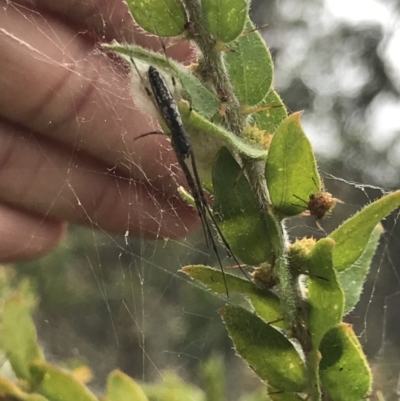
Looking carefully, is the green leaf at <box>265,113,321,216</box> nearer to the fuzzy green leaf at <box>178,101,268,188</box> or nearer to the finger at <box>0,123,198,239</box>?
the fuzzy green leaf at <box>178,101,268,188</box>

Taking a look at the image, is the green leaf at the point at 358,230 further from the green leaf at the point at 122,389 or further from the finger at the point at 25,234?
the finger at the point at 25,234


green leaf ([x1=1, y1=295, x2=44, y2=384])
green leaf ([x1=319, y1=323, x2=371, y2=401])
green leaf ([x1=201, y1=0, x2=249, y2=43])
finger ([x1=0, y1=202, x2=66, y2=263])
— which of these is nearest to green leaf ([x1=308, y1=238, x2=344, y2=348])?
green leaf ([x1=319, y1=323, x2=371, y2=401])

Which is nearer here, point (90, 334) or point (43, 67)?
point (43, 67)

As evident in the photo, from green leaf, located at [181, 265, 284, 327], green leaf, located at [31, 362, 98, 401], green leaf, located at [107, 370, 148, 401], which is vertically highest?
green leaf, located at [181, 265, 284, 327]

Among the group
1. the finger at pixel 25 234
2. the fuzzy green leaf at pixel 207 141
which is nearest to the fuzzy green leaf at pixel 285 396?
the fuzzy green leaf at pixel 207 141

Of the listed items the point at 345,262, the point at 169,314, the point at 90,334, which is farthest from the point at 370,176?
the point at 345,262

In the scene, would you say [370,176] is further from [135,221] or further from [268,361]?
[268,361]
